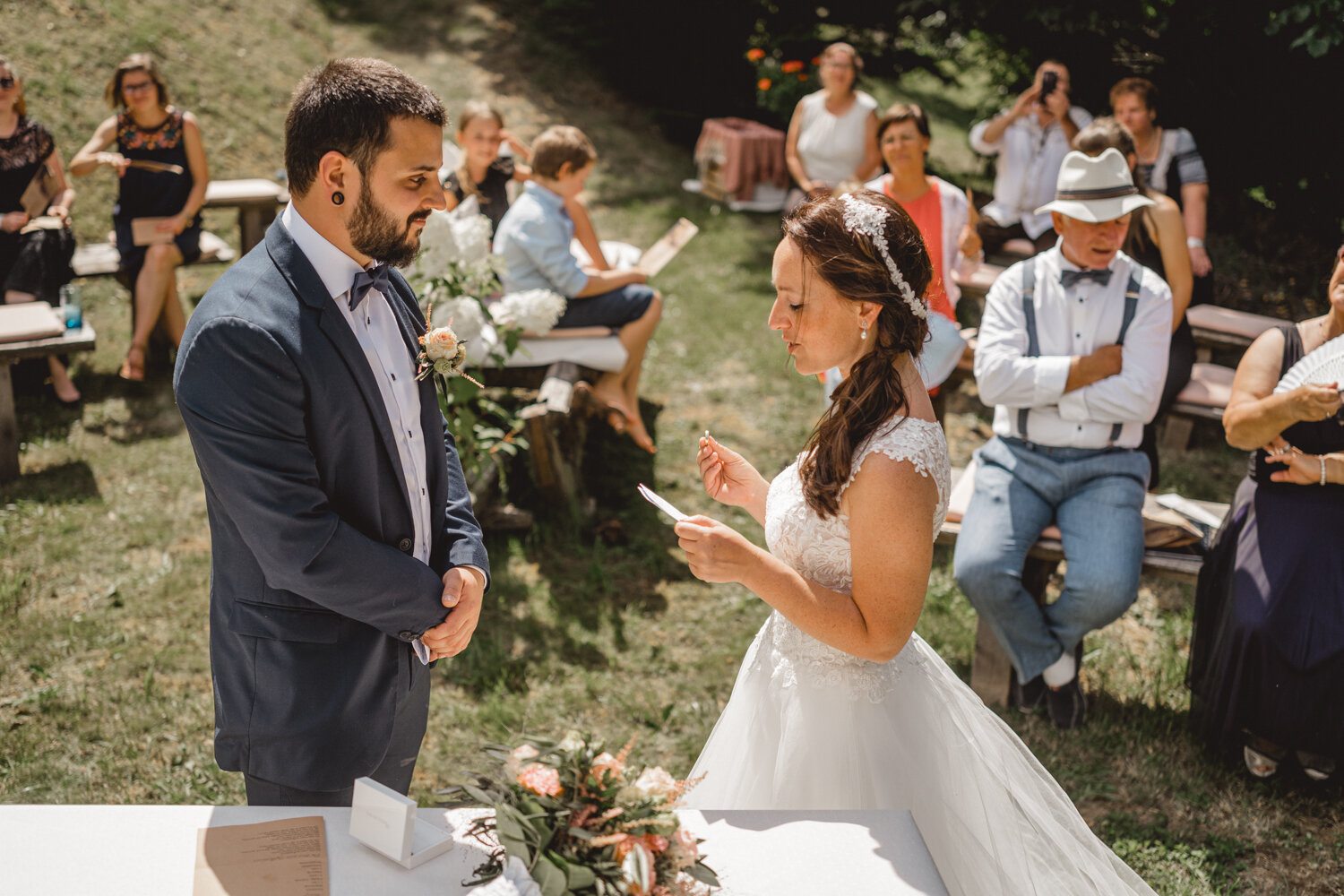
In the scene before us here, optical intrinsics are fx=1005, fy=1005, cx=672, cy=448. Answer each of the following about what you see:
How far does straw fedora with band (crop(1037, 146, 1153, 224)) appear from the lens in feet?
12.9

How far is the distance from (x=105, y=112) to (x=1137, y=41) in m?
8.83

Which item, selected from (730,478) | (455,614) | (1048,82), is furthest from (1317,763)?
(1048,82)

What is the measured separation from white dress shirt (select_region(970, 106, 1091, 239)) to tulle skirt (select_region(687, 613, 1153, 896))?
5413 mm

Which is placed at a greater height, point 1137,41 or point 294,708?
point 1137,41

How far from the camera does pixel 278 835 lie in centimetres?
188

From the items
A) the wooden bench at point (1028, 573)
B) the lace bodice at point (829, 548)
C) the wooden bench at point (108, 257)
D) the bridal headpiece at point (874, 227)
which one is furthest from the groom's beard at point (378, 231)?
the wooden bench at point (108, 257)

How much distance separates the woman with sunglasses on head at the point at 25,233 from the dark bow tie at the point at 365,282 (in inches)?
189

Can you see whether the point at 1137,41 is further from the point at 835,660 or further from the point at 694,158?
the point at 835,660

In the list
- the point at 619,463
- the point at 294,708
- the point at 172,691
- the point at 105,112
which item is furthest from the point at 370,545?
the point at 105,112

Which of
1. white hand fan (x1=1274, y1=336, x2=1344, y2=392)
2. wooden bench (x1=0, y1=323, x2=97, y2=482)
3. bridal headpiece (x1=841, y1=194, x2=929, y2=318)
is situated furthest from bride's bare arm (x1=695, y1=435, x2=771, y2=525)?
wooden bench (x1=0, y1=323, x2=97, y2=482)

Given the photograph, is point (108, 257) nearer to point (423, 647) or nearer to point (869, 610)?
point (423, 647)

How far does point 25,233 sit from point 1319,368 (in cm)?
657

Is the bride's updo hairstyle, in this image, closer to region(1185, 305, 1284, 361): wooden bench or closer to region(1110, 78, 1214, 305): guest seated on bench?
region(1185, 305, 1284, 361): wooden bench

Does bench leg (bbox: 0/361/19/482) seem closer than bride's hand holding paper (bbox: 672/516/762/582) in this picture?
No
